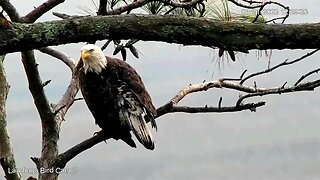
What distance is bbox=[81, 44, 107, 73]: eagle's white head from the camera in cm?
154

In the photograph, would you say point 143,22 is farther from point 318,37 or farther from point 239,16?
point 239,16

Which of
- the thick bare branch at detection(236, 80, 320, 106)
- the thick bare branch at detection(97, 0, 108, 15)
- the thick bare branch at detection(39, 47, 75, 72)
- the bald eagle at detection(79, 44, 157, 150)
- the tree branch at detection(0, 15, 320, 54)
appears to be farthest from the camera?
the thick bare branch at detection(39, 47, 75, 72)

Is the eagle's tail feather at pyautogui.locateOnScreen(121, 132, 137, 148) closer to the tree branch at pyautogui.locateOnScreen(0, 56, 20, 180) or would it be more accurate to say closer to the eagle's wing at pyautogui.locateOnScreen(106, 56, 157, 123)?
the eagle's wing at pyautogui.locateOnScreen(106, 56, 157, 123)

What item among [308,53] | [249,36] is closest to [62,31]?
[249,36]

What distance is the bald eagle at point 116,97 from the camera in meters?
1.40

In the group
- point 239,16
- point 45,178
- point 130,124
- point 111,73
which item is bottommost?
point 45,178

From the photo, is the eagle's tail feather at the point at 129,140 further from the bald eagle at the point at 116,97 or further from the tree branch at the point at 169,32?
the tree branch at the point at 169,32

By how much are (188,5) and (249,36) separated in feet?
2.39

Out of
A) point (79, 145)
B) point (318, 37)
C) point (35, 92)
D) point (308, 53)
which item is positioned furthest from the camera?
point (35, 92)

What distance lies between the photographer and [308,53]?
1159 mm

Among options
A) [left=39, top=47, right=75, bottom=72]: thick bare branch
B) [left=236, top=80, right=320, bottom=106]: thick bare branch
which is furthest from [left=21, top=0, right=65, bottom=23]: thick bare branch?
[left=236, top=80, right=320, bottom=106]: thick bare branch

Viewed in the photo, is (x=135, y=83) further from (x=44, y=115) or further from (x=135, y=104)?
(x=44, y=115)

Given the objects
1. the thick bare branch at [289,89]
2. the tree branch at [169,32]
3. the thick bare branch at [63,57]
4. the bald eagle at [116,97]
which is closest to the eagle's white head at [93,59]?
the bald eagle at [116,97]

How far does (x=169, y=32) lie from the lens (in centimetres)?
74
